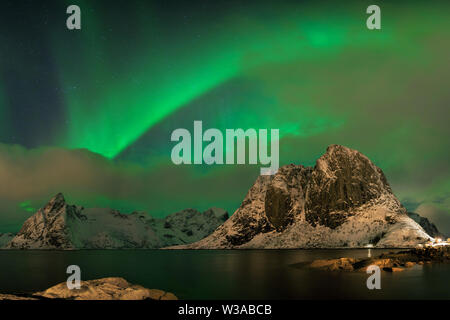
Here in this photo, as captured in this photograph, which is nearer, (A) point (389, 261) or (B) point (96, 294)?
(B) point (96, 294)

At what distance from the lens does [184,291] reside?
74.9 meters

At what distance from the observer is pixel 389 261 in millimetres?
109562

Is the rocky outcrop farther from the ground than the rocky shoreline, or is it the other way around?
the rocky outcrop

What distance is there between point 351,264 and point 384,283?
33.1 m

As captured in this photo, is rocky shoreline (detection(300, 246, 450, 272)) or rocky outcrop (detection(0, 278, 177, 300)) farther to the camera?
rocky shoreline (detection(300, 246, 450, 272))

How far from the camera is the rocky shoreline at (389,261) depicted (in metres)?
102

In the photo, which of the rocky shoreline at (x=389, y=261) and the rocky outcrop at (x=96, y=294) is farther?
the rocky shoreline at (x=389, y=261)

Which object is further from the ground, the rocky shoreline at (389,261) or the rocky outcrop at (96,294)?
the rocky outcrop at (96,294)

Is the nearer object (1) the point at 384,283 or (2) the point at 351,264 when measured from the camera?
(1) the point at 384,283

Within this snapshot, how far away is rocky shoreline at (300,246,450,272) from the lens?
335ft

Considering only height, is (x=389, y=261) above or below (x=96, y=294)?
below
